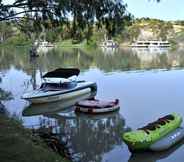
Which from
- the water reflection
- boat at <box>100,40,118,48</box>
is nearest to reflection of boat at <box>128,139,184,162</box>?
the water reflection

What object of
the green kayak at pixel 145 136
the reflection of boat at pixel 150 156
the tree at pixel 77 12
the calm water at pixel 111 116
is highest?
the tree at pixel 77 12

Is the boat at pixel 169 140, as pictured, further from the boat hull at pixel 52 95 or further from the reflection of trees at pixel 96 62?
the reflection of trees at pixel 96 62

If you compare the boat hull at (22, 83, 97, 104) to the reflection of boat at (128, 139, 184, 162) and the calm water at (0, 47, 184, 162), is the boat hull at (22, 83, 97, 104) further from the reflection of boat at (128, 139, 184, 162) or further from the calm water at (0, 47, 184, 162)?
the reflection of boat at (128, 139, 184, 162)

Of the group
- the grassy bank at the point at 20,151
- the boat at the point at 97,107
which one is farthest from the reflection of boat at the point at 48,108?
the grassy bank at the point at 20,151

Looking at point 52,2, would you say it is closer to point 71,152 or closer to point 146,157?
point 71,152

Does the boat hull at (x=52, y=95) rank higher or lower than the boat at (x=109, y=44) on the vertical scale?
higher

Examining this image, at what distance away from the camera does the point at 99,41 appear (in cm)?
14325

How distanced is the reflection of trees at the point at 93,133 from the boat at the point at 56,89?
3.52 meters

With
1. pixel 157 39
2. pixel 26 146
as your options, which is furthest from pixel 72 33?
pixel 157 39

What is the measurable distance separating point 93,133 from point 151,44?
130486 millimetres

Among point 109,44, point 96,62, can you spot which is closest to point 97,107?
point 96,62

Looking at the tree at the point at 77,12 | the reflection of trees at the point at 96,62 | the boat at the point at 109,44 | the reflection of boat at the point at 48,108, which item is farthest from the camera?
the boat at the point at 109,44

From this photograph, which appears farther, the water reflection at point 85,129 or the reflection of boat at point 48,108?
the reflection of boat at point 48,108

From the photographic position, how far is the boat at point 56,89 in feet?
90.6
